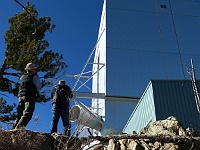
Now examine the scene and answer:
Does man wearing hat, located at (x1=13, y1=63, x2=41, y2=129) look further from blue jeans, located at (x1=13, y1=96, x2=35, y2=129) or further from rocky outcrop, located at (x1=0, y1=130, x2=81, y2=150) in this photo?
rocky outcrop, located at (x1=0, y1=130, x2=81, y2=150)

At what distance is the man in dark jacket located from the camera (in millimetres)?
6911

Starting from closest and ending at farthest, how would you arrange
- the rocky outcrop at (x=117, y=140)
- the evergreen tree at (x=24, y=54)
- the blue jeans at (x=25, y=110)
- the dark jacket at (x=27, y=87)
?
1. the rocky outcrop at (x=117, y=140)
2. the blue jeans at (x=25, y=110)
3. the dark jacket at (x=27, y=87)
4. the evergreen tree at (x=24, y=54)

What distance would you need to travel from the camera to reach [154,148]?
6.15 meters

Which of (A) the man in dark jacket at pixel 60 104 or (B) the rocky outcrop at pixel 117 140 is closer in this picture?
(B) the rocky outcrop at pixel 117 140

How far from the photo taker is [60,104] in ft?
23.6

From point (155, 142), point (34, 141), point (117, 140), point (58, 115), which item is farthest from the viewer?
point (58, 115)

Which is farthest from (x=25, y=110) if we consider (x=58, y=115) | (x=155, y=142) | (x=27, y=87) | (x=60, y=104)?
(x=155, y=142)

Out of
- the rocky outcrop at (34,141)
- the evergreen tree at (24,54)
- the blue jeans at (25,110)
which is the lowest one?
the rocky outcrop at (34,141)

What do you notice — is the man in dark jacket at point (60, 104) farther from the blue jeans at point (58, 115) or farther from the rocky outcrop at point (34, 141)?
the rocky outcrop at point (34, 141)

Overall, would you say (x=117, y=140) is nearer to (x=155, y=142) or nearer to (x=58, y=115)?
(x=155, y=142)

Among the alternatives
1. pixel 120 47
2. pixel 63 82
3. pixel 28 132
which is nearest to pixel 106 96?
pixel 120 47

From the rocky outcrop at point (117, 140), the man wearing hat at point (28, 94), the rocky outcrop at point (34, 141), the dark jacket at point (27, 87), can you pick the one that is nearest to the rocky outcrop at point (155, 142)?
the rocky outcrop at point (117, 140)

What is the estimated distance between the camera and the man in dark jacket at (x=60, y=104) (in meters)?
6.91

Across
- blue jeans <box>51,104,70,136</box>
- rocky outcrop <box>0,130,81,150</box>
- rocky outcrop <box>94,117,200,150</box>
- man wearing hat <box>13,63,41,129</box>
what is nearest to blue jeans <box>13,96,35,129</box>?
man wearing hat <box>13,63,41,129</box>
